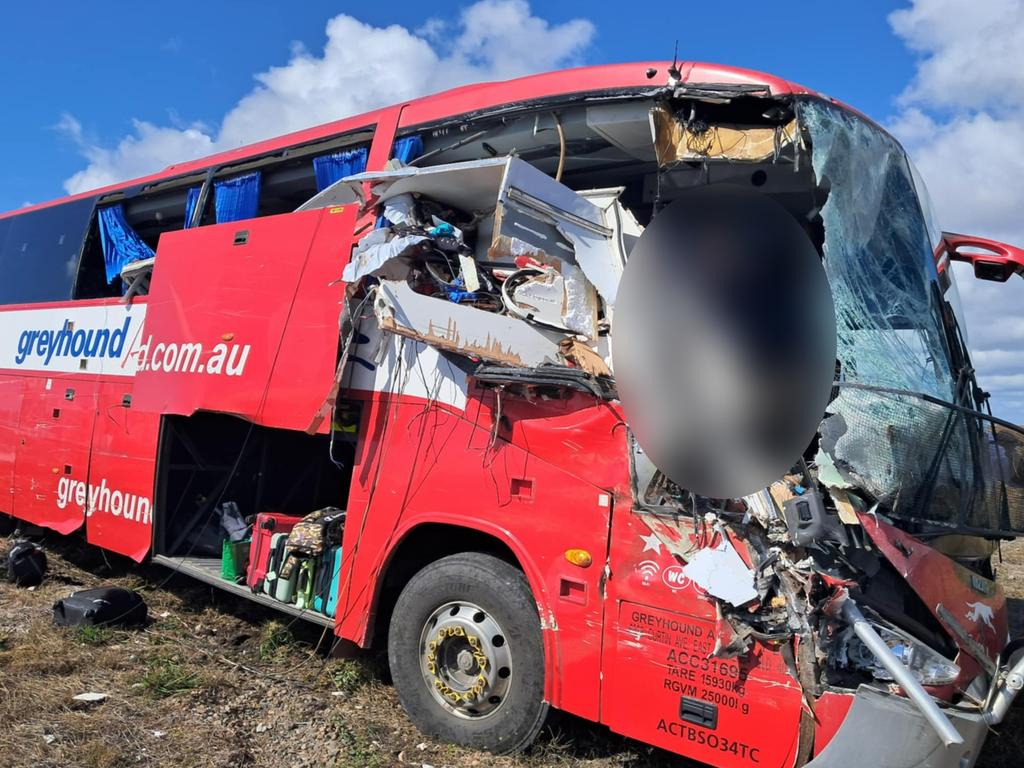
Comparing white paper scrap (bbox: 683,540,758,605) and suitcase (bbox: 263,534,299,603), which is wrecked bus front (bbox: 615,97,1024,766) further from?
suitcase (bbox: 263,534,299,603)

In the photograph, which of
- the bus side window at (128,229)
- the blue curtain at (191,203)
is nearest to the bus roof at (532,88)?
the blue curtain at (191,203)

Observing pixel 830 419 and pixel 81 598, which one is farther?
pixel 81 598

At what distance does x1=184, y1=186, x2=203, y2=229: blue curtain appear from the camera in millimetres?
6714

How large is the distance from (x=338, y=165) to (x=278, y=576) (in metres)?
2.92

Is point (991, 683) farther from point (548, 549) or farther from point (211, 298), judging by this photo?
point (211, 298)

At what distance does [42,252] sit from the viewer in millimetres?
8492

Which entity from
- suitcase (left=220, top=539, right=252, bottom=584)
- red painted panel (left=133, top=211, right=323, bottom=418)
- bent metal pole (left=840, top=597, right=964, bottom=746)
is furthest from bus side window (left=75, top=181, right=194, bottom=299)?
bent metal pole (left=840, top=597, right=964, bottom=746)

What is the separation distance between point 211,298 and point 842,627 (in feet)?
15.8

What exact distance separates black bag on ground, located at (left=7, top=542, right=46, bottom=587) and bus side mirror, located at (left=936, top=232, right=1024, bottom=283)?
314 inches

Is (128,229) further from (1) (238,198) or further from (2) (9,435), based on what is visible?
(2) (9,435)

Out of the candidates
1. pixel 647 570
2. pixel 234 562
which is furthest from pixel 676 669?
pixel 234 562

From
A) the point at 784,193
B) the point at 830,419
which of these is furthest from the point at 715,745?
the point at 784,193

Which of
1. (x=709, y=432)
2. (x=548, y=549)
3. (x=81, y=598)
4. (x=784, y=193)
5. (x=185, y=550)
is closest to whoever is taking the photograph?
(x=709, y=432)

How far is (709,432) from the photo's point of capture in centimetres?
203
